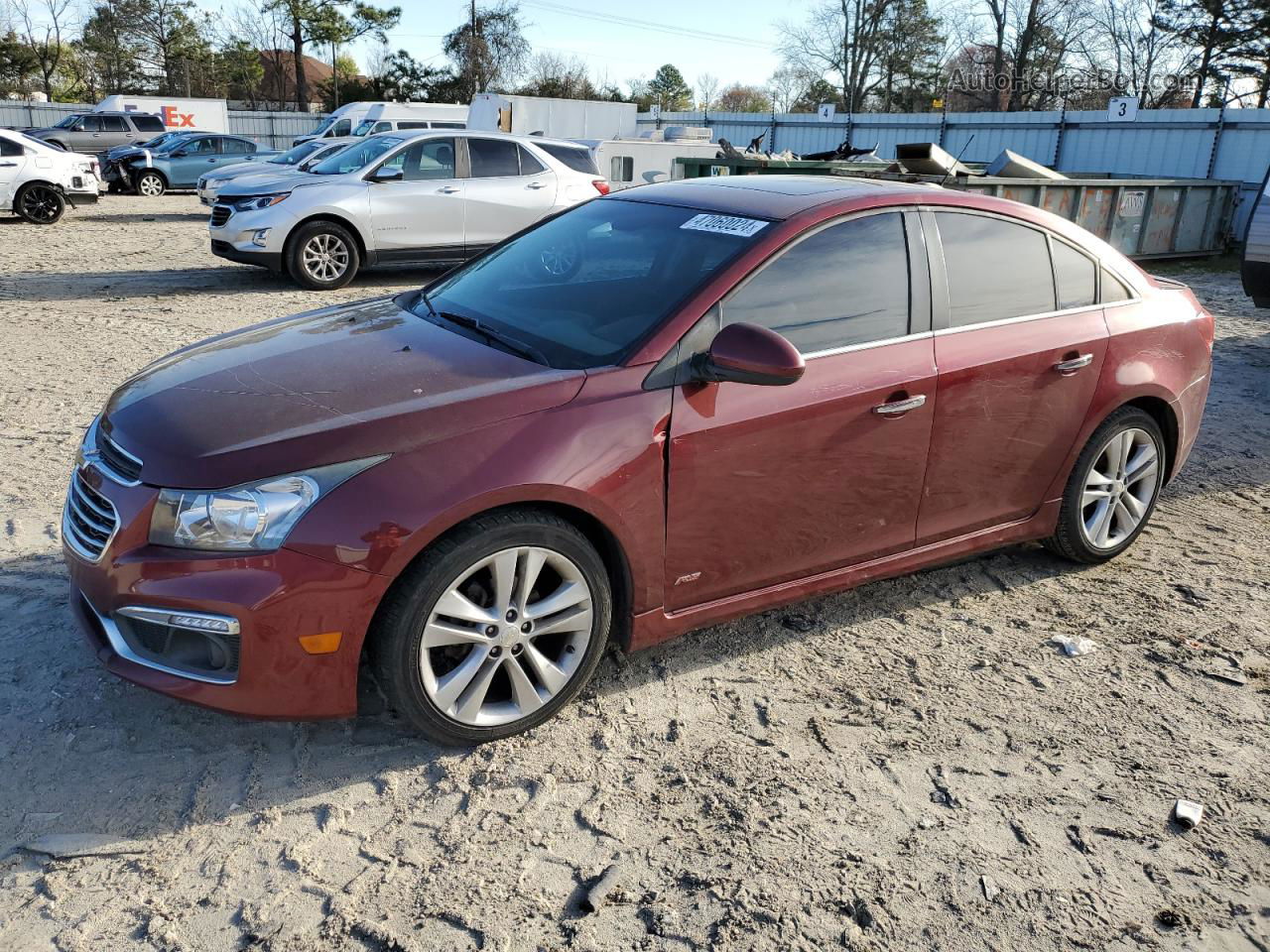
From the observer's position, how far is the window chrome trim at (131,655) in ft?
9.40

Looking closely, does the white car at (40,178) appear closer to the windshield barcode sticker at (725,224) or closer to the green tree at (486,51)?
the windshield barcode sticker at (725,224)

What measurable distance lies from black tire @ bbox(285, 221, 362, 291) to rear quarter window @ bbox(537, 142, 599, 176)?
3.37 m

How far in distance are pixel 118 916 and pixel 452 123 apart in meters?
23.4

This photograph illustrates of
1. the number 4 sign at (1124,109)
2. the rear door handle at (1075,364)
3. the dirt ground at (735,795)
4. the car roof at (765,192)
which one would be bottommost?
the dirt ground at (735,795)

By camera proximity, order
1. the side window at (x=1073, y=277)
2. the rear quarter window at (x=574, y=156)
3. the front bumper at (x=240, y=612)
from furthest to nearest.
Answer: the rear quarter window at (x=574, y=156) → the side window at (x=1073, y=277) → the front bumper at (x=240, y=612)

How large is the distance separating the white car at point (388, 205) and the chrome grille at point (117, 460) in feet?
28.2

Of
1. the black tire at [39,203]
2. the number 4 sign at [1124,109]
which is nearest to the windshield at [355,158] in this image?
the black tire at [39,203]

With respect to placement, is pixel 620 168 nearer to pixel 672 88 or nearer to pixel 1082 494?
pixel 1082 494

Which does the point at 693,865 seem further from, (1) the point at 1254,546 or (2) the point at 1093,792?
(1) the point at 1254,546

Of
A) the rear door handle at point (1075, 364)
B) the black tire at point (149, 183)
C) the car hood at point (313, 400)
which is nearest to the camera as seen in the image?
the car hood at point (313, 400)

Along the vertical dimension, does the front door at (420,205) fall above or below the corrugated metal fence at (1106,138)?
below

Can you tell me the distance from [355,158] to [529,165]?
2.07 m

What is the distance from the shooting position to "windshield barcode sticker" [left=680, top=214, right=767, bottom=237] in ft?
11.9

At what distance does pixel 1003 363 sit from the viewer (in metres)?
3.92
